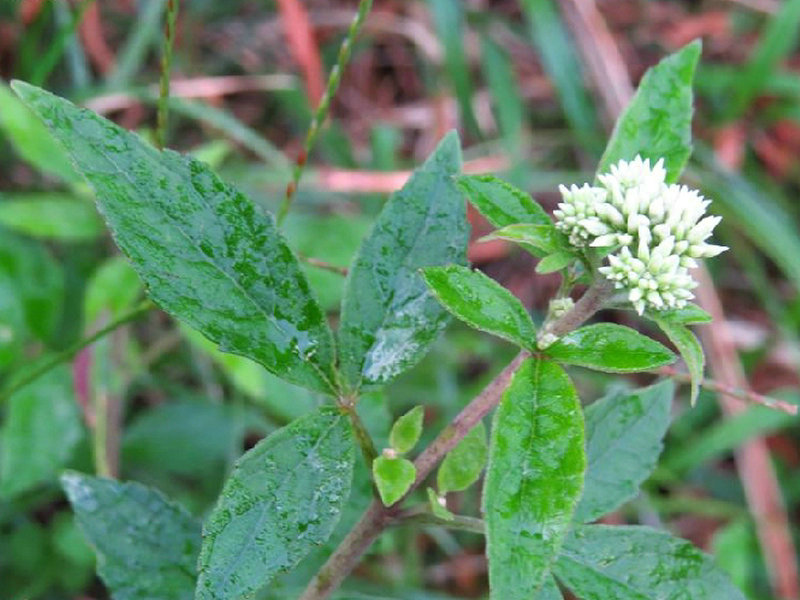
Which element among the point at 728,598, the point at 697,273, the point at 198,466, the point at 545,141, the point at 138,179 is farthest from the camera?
the point at 545,141

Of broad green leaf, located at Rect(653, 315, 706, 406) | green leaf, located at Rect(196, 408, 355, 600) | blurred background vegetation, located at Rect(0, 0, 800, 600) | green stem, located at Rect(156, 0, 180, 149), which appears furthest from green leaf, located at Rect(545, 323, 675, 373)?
blurred background vegetation, located at Rect(0, 0, 800, 600)

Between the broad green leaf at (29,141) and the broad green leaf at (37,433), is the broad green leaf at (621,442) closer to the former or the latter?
the broad green leaf at (37,433)

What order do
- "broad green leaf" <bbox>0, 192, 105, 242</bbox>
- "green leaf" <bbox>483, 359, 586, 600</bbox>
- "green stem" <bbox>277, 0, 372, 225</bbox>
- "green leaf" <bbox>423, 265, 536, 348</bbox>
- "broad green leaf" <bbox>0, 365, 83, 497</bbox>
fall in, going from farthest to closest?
"broad green leaf" <bbox>0, 192, 105, 242</bbox>
"broad green leaf" <bbox>0, 365, 83, 497</bbox>
"green stem" <bbox>277, 0, 372, 225</bbox>
"green leaf" <bbox>423, 265, 536, 348</bbox>
"green leaf" <bbox>483, 359, 586, 600</bbox>

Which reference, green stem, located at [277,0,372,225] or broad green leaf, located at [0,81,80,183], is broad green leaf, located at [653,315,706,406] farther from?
broad green leaf, located at [0,81,80,183]

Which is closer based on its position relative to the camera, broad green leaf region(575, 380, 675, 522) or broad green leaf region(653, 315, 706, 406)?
broad green leaf region(653, 315, 706, 406)

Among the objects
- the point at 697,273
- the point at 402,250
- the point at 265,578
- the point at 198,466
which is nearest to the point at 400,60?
the point at 697,273

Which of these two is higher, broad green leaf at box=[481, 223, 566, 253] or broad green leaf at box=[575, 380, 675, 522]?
broad green leaf at box=[481, 223, 566, 253]

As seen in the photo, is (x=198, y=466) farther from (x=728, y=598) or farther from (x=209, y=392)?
(x=728, y=598)
